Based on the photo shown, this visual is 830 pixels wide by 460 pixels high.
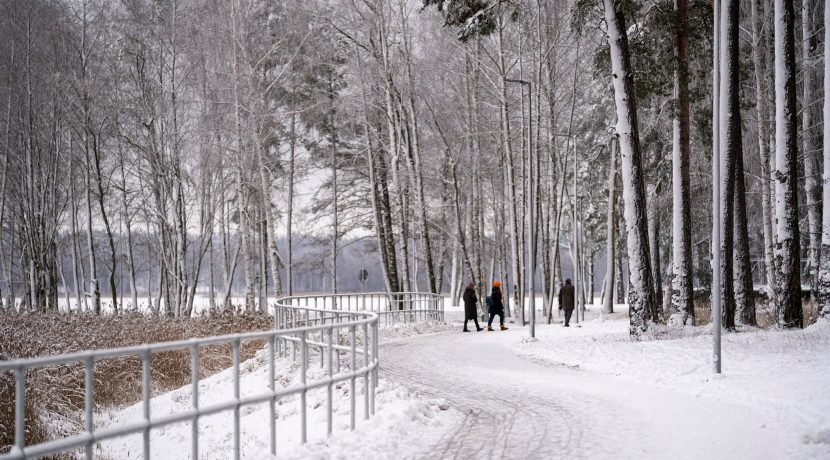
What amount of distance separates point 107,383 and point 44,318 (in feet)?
21.0

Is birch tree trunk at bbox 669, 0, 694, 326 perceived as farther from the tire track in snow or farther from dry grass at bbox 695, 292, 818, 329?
the tire track in snow

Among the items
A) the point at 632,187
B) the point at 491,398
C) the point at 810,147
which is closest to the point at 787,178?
the point at 632,187

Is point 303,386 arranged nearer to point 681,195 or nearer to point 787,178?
point 681,195

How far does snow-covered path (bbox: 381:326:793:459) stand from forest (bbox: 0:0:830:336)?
17.2ft

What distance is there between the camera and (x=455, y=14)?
1842 centimetres

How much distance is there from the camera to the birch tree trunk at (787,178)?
49.6 ft

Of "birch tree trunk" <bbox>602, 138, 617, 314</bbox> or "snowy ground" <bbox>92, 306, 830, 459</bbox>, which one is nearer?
"snowy ground" <bbox>92, 306, 830, 459</bbox>

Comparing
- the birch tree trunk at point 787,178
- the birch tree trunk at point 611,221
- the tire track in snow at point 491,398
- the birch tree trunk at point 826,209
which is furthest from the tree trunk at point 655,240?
the tire track in snow at point 491,398

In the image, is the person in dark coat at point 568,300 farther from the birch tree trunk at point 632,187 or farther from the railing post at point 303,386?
the railing post at point 303,386

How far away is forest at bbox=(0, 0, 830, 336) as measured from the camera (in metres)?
16.4

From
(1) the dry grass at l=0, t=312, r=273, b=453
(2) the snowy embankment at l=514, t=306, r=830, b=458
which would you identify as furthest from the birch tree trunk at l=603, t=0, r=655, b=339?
(1) the dry grass at l=0, t=312, r=273, b=453

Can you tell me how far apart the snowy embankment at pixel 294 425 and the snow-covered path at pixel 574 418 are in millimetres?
402

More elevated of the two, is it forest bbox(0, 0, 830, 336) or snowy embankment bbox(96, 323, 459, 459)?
forest bbox(0, 0, 830, 336)

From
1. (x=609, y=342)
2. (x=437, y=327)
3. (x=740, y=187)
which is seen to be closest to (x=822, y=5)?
(x=740, y=187)
